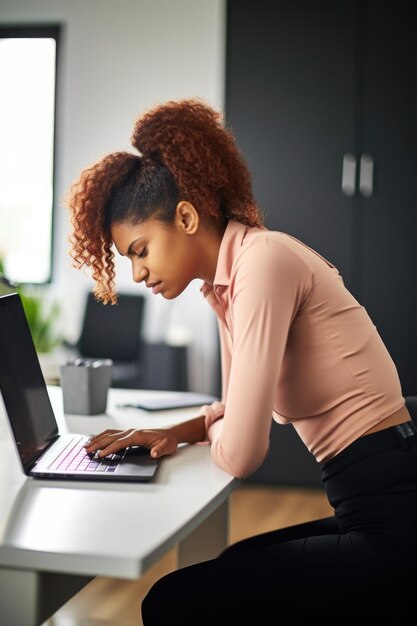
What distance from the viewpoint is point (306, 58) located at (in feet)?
11.8

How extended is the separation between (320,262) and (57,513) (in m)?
0.61

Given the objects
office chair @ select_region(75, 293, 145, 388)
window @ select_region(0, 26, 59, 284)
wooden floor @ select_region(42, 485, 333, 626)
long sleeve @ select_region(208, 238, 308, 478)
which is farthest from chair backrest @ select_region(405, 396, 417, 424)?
window @ select_region(0, 26, 59, 284)

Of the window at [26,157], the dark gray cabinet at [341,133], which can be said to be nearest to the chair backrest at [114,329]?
the window at [26,157]

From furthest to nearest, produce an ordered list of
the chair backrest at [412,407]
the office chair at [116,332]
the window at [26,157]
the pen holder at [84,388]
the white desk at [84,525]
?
1. the window at [26,157]
2. the office chair at [116,332]
3. the pen holder at [84,388]
4. the chair backrest at [412,407]
5. the white desk at [84,525]

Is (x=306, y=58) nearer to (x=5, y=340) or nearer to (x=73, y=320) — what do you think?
(x=73, y=320)

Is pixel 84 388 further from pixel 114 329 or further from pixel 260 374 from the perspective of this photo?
pixel 114 329

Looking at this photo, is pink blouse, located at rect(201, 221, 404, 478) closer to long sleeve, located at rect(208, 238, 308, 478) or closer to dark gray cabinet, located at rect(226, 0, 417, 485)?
long sleeve, located at rect(208, 238, 308, 478)

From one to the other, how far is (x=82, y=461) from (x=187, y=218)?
1.52 ft

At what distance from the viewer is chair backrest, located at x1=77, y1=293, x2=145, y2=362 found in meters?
4.13

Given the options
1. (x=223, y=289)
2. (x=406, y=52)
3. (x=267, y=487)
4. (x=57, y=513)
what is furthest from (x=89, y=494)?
(x=406, y=52)

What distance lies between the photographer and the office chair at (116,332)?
4.13 meters

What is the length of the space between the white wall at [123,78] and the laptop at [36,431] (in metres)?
2.73

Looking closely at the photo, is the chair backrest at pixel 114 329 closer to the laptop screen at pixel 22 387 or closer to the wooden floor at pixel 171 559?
the wooden floor at pixel 171 559

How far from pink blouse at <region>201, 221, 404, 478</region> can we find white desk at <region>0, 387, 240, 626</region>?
0.11 m
